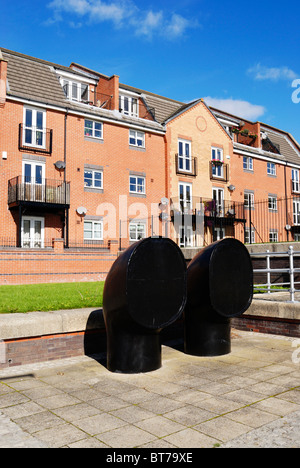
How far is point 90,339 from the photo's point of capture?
254 inches

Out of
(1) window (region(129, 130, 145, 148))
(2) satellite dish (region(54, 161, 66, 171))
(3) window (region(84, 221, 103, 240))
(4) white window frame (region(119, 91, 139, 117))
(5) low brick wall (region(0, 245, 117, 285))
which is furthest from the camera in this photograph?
(4) white window frame (region(119, 91, 139, 117))

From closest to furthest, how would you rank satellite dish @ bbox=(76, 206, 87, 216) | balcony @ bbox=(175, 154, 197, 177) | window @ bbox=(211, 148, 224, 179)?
satellite dish @ bbox=(76, 206, 87, 216), balcony @ bbox=(175, 154, 197, 177), window @ bbox=(211, 148, 224, 179)

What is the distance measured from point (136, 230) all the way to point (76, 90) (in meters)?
10.7

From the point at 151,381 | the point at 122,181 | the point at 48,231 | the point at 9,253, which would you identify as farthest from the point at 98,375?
the point at 122,181

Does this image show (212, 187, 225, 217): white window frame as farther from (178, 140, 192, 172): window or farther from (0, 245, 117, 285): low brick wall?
(0, 245, 117, 285): low brick wall

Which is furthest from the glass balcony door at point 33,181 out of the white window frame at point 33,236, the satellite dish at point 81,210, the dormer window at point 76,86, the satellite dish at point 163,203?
the satellite dish at point 163,203

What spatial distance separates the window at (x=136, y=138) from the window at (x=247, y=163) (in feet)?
34.4

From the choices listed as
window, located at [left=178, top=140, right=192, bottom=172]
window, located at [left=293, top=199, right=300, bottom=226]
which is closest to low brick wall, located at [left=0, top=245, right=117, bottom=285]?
window, located at [left=178, top=140, right=192, bottom=172]

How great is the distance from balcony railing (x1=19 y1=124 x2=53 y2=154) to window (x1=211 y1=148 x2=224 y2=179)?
43.5 feet

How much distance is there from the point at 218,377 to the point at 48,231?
18913 mm

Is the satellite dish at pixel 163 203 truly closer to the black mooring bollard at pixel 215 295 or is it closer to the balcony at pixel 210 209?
the balcony at pixel 210 209

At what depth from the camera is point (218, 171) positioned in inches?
1228

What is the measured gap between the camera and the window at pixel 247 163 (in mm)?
33500

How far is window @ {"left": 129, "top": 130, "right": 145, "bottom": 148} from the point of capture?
26734mm
